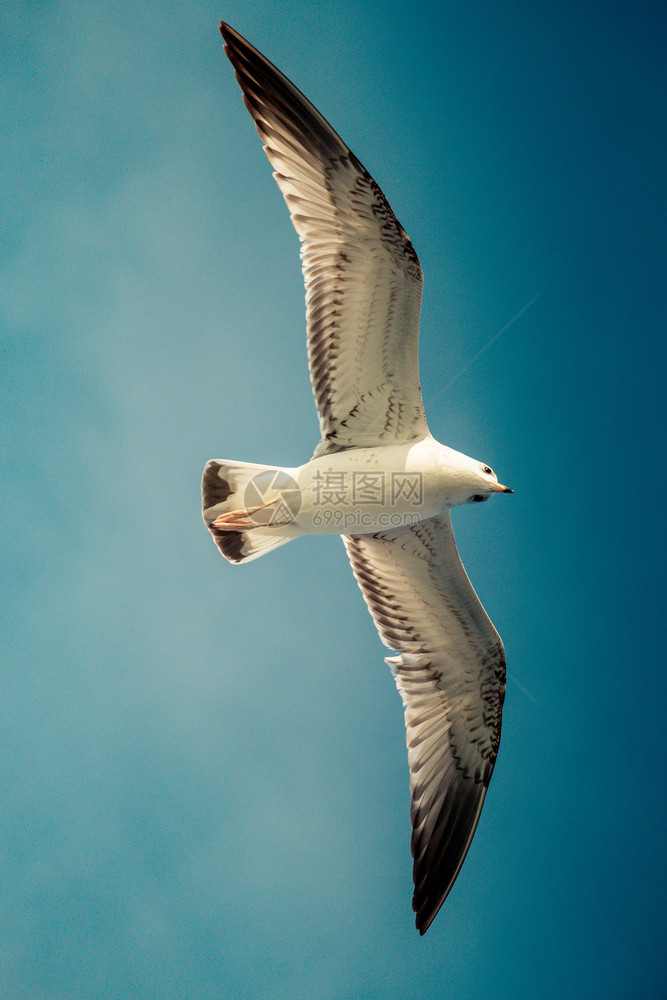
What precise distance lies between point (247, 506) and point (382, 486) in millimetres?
529

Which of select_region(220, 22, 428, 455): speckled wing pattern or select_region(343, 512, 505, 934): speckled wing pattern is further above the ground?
select_region(220, 22, 428, 455): speckled wing pattern

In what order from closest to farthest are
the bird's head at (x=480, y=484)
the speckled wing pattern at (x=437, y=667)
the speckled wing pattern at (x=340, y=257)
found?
the speckled wing pattern at (x=340, y=257) < the bird's head at (x=480, y=484) < the speckled wing pattern at (x=437, y=667)

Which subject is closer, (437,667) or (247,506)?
(247,506)

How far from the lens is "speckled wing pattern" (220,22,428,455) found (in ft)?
8.92

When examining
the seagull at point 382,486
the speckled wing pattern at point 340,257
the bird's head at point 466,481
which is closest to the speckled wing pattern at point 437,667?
the seagull at point 382,486

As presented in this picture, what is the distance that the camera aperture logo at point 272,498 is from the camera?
9.54ft

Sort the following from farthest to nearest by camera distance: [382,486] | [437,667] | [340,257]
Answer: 1. [437,667]
2. [382,486]
3. [340,257]

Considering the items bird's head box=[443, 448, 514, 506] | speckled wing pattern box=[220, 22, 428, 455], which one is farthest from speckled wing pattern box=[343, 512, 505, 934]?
speckled wing pattern box=[220, 22, 428, 455]

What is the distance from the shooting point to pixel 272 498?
9.62 feet

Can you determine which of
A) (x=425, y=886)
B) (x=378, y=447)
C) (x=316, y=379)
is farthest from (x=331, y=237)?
(x=425, y=886)

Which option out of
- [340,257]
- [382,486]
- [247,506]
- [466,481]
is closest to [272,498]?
[247,506]

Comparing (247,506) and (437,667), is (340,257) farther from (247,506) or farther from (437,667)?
(437,667)

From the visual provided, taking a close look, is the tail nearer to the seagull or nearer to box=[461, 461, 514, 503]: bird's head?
the seagull

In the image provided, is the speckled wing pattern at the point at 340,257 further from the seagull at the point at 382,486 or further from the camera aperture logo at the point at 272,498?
the camera aperture logo at the point at 272,498
